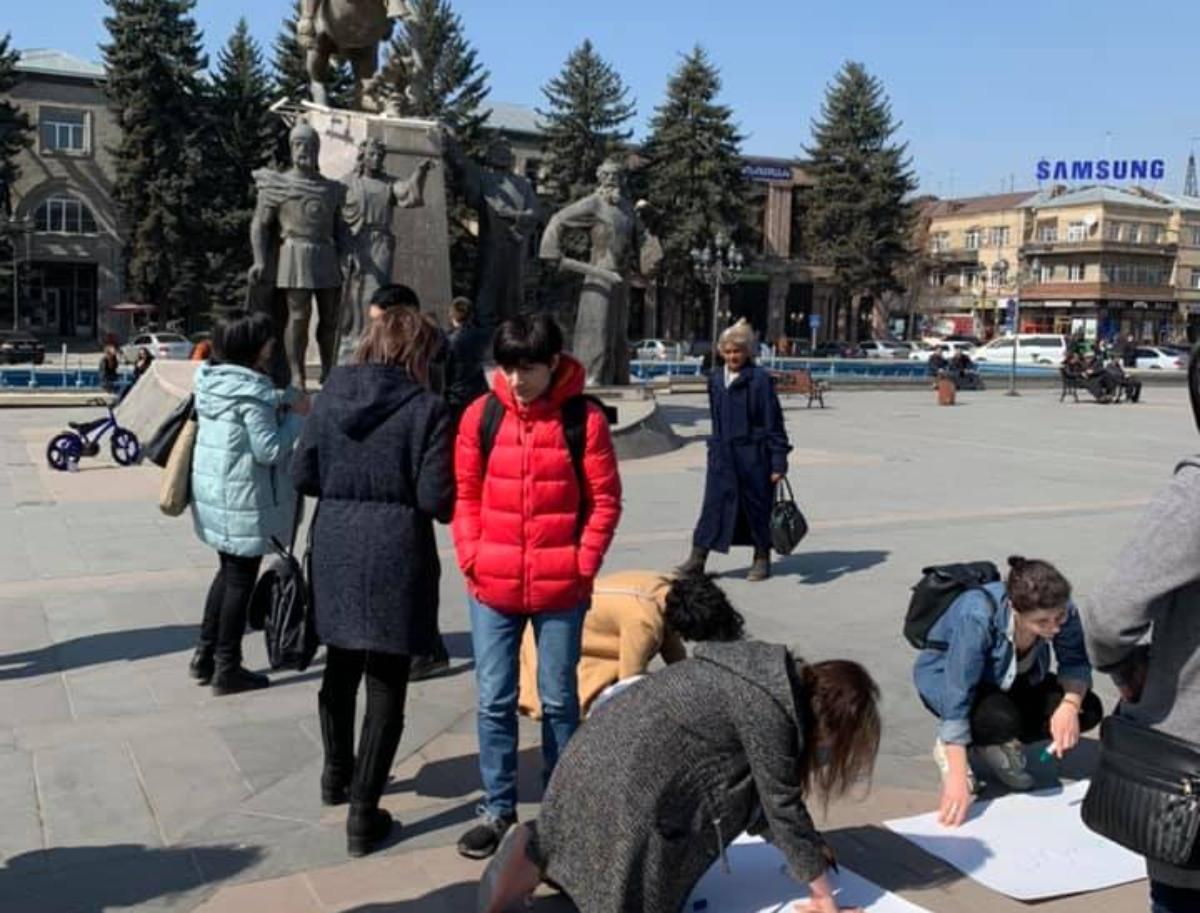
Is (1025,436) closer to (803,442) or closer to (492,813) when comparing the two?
(803,442)

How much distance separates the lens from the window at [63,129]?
169 ft

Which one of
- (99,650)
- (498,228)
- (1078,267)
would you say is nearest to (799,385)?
(498,228)

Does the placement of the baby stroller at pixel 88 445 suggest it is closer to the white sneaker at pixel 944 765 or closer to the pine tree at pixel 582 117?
the white sneaker at pixel 944 765

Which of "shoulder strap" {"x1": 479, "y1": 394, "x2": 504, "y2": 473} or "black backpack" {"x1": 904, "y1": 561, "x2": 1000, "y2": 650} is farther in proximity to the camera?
"black backpack" {"x1": 904, "y1": 561, "x2": 1000, "y2": 650}

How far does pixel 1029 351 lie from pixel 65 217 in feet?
136

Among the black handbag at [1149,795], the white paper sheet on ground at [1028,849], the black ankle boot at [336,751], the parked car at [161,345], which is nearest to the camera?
the black handbag at [1149,795]

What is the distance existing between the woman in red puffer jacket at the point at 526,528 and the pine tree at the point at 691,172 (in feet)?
178

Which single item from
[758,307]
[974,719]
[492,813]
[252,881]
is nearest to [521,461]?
[492,813]

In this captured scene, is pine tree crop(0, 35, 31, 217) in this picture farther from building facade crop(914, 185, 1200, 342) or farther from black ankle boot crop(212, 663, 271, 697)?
building facade crop(914, 185, 1200, 342)

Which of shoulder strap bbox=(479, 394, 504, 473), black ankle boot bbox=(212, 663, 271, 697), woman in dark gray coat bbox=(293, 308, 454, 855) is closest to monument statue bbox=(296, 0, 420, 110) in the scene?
black ankle boot bbox=(212, 663, 271, 697)

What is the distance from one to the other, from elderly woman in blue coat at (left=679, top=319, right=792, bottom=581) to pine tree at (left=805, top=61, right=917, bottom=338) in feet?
188

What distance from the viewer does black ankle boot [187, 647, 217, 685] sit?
555 cm

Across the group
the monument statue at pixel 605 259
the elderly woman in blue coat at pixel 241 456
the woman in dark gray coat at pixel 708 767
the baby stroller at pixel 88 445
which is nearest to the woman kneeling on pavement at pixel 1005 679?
the woman in dark gray coat at pixel 708 767

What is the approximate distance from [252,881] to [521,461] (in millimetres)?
1485
